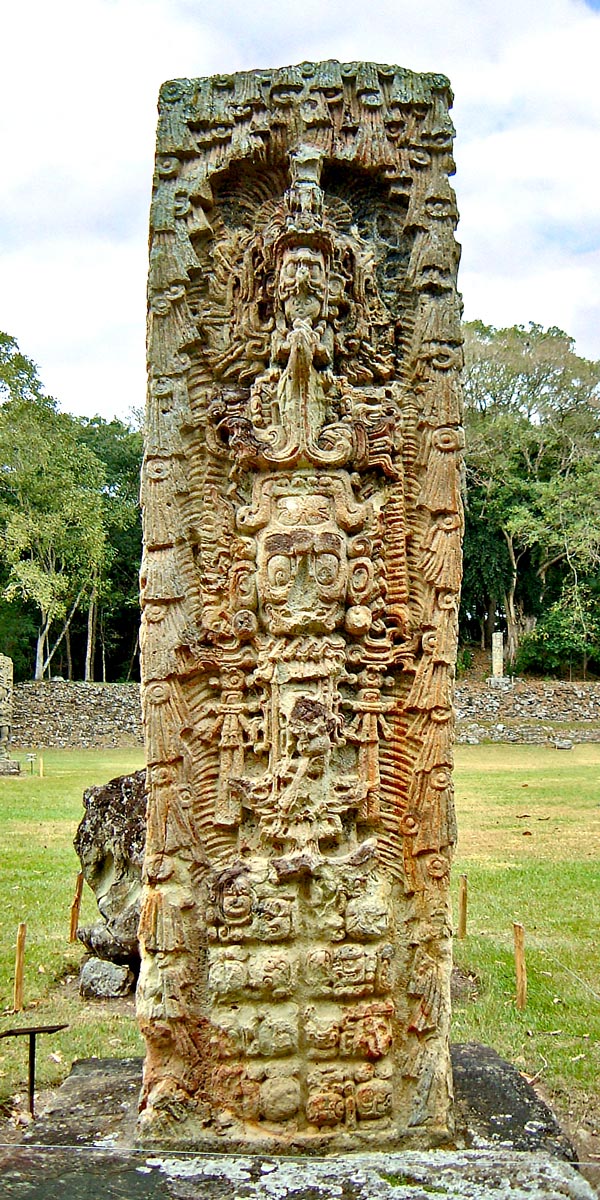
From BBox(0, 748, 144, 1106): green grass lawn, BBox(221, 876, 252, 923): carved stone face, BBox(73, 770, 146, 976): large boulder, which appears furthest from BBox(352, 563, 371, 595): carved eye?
BBox(73, 770, 146, 976): large boulder

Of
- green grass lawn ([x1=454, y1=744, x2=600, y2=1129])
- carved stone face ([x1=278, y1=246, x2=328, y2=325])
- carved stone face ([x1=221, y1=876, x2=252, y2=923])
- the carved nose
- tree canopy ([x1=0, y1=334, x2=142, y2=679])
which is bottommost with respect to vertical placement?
green grass lawn ([x1=454, y1=744, x2=600, y2=1129])

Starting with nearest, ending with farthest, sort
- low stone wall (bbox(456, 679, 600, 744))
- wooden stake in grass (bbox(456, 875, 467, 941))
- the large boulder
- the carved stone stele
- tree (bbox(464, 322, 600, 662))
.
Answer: the carved stone stele → the large boulder → wooden stake in grass (bbox(456, 875, 467, 941)) → low stone wall (bbox(456, 679, 600, 744)) → tree (bbox(464, 322, 600, 662))

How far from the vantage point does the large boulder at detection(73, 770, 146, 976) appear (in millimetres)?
6422

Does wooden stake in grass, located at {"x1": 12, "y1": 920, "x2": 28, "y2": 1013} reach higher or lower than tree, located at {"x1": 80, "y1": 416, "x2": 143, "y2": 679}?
lower

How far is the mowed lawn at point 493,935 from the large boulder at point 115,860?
404 millimetres

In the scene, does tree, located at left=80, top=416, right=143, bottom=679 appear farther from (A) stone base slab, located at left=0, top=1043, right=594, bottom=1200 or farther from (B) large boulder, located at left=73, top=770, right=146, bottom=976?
(A) stone base slab, located at left=0, top=1043, right=594, bottom=1200

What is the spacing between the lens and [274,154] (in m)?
4.36

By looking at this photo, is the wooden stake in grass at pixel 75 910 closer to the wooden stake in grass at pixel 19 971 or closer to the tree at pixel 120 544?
the wooden stake in grass at pixel 19 971

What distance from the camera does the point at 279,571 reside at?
3959 millimetres

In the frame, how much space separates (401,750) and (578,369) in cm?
→ 3279

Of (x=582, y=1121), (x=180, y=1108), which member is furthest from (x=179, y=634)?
(x=582, y=1121)

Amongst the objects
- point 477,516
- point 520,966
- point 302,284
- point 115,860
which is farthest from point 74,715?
point 302,284

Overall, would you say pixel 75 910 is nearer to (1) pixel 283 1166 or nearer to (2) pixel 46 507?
(1) pixel 283 1166

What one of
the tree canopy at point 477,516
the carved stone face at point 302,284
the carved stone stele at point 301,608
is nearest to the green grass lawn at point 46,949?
the carved stone stele at point 301,608
